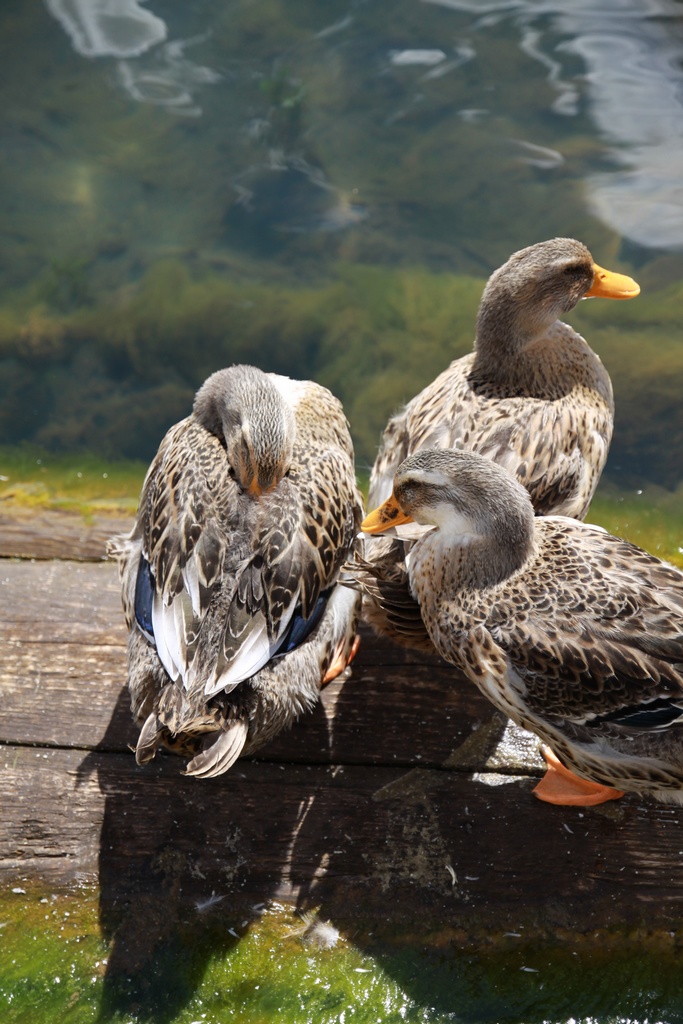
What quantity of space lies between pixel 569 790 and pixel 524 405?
1.30 m

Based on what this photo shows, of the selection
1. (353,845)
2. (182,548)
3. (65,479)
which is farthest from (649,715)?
(65,479)

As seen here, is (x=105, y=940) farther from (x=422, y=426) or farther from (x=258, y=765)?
(x=422, y=426)

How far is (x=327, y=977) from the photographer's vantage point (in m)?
2.72

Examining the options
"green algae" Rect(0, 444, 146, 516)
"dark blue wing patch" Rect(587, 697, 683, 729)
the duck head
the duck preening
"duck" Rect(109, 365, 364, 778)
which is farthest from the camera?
"green algae" Rect(0, 444, 146, 516)

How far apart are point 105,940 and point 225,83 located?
537cm

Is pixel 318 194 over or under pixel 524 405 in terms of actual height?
under

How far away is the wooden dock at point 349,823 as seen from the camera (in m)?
2.80

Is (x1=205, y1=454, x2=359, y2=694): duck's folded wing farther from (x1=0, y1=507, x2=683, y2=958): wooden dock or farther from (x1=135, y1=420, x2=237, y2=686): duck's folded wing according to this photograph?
(x1=0, y1=507, x2=683, y2=958): wooden dock

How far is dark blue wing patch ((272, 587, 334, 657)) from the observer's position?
3.01m

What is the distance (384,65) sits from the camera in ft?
21.2

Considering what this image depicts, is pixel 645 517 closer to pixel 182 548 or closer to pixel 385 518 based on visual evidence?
pixel 385 518

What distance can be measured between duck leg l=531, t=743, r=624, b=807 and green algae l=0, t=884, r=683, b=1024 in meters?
0.37

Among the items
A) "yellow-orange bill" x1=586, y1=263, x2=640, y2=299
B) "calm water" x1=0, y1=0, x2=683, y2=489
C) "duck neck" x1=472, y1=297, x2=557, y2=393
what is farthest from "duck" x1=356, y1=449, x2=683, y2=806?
"calm water" x1=0, y1=0, x2=683, y2=489

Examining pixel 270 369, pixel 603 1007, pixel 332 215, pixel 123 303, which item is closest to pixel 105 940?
pixel 603 1007
